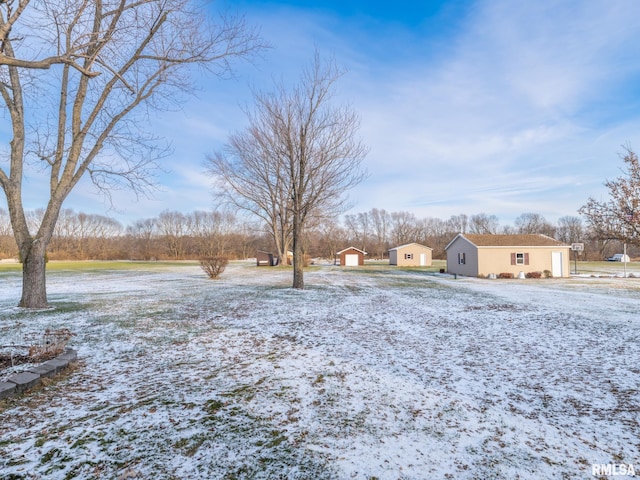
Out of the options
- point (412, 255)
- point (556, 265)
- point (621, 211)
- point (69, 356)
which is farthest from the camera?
point (412, 255)

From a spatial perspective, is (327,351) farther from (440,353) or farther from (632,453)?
(632,453)

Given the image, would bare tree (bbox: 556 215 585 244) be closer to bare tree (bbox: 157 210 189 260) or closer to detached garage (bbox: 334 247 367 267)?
detached garage (bbox: 334 247 367 267)

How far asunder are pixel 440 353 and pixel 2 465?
543 cm

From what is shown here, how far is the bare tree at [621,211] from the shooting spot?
1441cm

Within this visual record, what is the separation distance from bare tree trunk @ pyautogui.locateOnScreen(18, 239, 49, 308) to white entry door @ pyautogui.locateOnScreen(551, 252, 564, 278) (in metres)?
A: 28.8

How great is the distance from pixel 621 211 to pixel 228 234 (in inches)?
2568

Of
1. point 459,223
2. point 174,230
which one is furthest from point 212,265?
point 459,223

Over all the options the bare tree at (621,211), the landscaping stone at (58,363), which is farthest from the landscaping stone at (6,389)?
the bare tree at (621,211)

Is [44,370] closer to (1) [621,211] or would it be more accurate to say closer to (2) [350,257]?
(1) [621,211]

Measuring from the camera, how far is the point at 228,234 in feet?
232

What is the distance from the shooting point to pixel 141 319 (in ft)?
26.2

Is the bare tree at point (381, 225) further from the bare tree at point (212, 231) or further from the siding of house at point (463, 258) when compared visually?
the siding of house at point (463, 258)

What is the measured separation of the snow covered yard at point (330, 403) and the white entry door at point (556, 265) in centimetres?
1900

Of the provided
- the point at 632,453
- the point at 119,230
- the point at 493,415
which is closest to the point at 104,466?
the point at 493,415
